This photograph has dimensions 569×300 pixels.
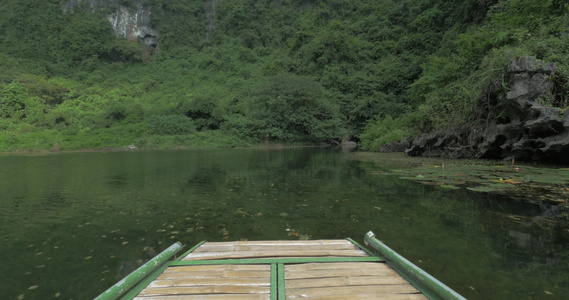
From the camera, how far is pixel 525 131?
9.64 m

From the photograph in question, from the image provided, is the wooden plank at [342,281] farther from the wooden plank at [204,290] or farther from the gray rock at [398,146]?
the gray rock at [398,146]

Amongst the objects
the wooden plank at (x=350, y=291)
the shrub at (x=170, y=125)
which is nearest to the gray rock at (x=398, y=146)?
the wooden plank at (x=350, y=291)

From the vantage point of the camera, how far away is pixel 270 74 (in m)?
43.3

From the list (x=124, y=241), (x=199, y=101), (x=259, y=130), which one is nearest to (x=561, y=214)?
(x=124, y=241)

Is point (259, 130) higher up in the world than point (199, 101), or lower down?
lower down

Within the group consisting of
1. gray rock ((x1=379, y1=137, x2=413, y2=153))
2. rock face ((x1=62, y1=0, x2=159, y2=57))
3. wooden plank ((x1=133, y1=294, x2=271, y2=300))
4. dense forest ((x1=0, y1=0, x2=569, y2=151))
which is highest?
rock face ((x1=62, y1=0, x2=159, y2=57))

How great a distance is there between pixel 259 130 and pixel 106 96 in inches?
977

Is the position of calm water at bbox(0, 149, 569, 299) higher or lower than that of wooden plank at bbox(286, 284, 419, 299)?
lower

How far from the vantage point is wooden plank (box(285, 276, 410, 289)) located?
6.51 ft

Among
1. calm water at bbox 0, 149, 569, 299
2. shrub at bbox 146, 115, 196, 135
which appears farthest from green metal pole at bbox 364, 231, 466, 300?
shrub at bbox 146, 115, 196, 135

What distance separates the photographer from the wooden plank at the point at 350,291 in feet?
6.05

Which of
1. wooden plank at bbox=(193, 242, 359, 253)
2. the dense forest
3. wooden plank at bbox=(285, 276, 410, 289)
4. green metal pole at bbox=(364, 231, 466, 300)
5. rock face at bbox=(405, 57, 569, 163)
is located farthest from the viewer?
the dense forest

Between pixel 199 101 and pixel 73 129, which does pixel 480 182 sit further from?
pixel 73 129

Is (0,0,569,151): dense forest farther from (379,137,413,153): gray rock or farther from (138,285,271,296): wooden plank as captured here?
(138,285,271,296): wooden plank
